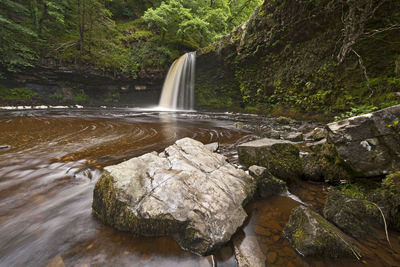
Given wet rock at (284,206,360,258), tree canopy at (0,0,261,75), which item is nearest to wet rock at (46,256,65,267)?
wet rock at (284,206,360,258)

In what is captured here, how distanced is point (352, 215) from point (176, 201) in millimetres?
1893

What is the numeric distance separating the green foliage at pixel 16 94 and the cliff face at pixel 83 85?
0.35 m

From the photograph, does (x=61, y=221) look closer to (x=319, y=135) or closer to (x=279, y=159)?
(x=279, y=159)

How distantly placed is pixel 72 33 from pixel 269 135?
21222mm

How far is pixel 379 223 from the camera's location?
1768 mm

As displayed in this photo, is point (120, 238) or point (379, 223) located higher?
point (379, 223)

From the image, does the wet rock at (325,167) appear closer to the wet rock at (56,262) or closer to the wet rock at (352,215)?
the wet rock at (352,215)

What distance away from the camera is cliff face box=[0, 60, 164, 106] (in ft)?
44.7

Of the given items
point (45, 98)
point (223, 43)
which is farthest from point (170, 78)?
point (45, 98)

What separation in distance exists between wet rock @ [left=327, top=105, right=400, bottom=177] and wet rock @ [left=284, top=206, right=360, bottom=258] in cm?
116

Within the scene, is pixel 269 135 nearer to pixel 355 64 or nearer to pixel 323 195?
pixel 323 195

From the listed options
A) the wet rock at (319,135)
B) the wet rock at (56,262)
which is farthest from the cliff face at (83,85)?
the wet rock at (56,262)

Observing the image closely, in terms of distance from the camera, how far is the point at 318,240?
146cm

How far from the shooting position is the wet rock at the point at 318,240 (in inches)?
57.0
